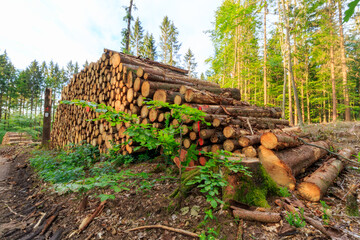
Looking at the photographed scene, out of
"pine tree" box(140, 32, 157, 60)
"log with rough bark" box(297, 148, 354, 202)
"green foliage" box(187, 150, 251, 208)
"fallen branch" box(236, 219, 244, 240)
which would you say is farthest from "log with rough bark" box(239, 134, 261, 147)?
"pine tree" box(140, 32, 157, 60)

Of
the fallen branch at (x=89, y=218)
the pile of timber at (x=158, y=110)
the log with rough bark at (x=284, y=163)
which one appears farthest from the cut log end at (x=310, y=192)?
the fallen branch at (x=89, y=218)

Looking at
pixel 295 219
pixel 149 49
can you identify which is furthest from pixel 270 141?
pixel 149 49

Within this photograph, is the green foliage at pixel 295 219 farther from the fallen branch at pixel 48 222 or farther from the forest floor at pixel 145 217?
the fallen branch at pixel 48 222

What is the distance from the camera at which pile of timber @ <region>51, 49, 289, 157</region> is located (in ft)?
10.2

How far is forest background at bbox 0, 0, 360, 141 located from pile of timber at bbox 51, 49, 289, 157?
3857 mm

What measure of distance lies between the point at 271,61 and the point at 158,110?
315 inches

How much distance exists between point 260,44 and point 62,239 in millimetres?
14867

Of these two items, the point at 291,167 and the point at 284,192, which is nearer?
the point at 284,192

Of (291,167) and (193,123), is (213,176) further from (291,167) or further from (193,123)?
(291,167)

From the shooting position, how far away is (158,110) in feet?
11.7

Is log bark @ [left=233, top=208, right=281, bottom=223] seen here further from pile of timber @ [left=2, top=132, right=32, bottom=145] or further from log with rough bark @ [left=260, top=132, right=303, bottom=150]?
pile of timber @ [left=2, top=132, right=32, bottom=145]

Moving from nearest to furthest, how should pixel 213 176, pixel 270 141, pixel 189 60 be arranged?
1. pixel 213 176
2. pixel 270 141
3. pixel 189 60

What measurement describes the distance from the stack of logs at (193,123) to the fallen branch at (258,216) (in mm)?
813

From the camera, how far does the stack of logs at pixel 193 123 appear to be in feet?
8.91
